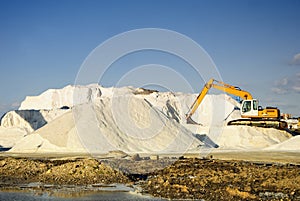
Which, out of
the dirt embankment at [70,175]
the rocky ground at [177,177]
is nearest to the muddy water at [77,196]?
the rocky ground at [177,177]

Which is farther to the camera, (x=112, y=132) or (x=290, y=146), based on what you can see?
(x=112, y=132)

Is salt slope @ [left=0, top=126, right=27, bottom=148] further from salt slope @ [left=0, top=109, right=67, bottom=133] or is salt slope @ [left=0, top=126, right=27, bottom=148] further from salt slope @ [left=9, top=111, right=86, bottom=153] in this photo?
salt slope @ [left=9, top=111, right=86, bottom=153]

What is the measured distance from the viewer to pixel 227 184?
48.3 feet

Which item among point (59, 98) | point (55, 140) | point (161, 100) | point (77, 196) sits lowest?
point (77, 196)

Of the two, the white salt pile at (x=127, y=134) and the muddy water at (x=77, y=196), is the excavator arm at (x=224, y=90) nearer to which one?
the white salt pile at (x=127, y=134)

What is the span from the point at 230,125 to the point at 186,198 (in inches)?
Result: 993

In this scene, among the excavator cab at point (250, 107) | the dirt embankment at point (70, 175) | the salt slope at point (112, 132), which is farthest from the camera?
the excavator cab at point (250, 107)

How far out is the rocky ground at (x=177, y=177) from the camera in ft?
43.8

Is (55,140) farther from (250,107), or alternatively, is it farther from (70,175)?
(250,107)

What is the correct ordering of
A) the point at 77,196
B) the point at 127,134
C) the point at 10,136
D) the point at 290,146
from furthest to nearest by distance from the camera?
the point at 10,136, the point at 127,134, the point at 290,146, the point at 77,196

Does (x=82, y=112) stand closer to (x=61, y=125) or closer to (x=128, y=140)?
(x=61, y=125)

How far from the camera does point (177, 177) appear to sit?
658 inches

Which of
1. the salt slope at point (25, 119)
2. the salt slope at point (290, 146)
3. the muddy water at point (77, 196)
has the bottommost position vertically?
the muddy water at point (77, 196)

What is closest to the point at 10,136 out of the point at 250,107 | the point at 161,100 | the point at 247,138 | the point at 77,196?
the point at 161,100
